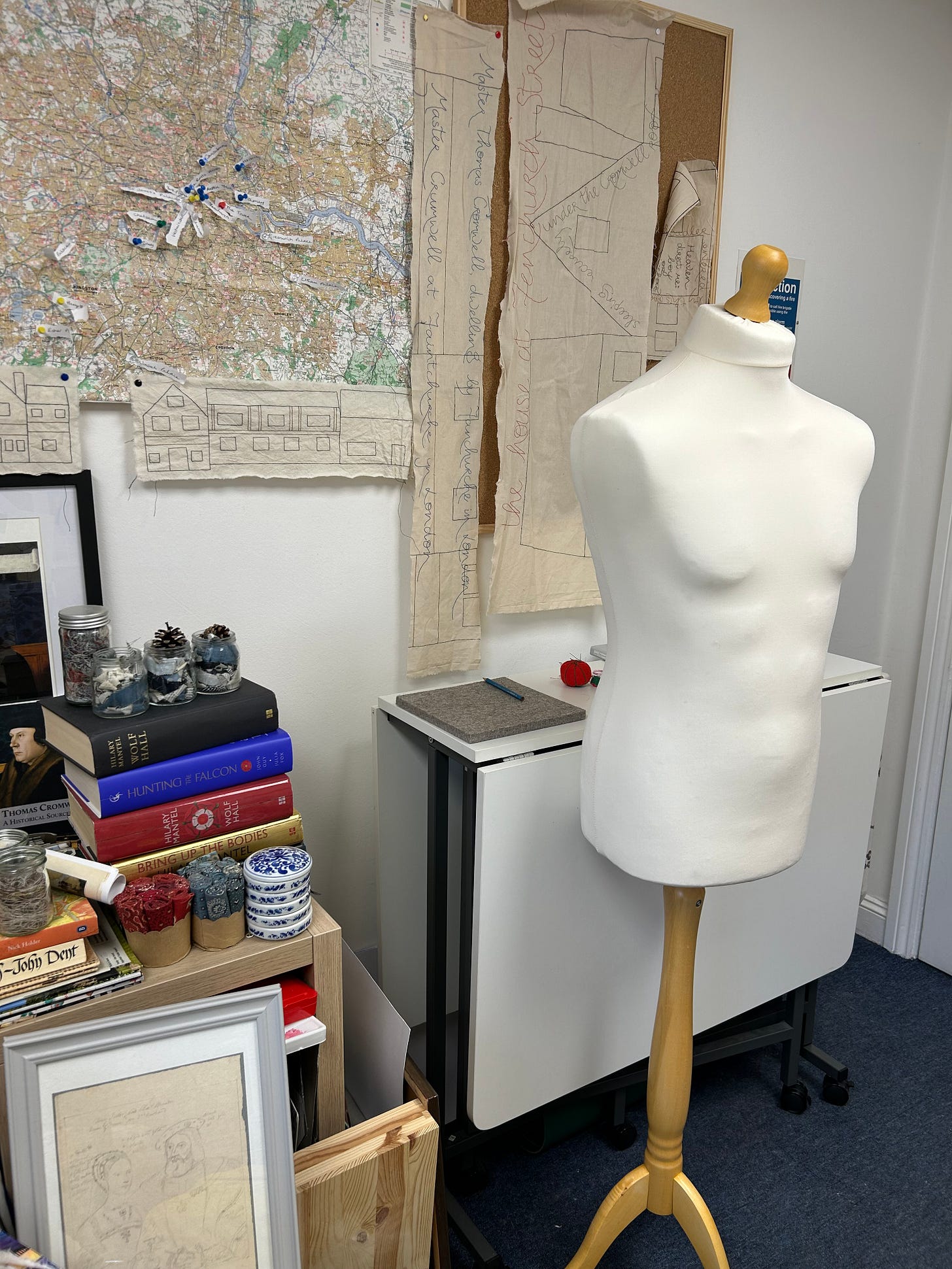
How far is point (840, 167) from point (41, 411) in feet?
6.35

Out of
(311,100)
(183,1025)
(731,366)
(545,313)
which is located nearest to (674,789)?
(731,366)

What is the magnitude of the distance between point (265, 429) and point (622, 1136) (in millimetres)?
1513

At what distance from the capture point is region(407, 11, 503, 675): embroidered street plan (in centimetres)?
164

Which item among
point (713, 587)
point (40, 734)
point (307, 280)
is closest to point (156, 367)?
point (307, 280)

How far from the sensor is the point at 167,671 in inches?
49.8

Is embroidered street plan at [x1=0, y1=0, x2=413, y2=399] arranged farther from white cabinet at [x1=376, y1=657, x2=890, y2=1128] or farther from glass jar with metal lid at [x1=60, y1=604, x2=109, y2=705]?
white cabinet at [x1=376, y1=657, x2=890, y2=1128]

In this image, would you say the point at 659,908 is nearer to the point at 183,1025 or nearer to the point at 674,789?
the point at 674,789

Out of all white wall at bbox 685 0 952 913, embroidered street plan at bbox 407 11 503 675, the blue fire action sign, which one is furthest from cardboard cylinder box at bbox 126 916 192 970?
the blue fire action sign

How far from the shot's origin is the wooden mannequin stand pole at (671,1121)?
135 cm

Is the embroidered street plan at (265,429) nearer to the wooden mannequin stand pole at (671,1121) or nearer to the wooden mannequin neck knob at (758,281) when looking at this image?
the wooden mannequin neck knob at (758,281)

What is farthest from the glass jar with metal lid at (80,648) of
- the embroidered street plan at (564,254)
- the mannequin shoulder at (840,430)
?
the mannequin shoulder at (840,430)

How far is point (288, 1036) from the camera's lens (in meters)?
1.19

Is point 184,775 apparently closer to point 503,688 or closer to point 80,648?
point 80,648

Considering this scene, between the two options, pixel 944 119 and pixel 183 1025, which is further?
pixel 944 119
